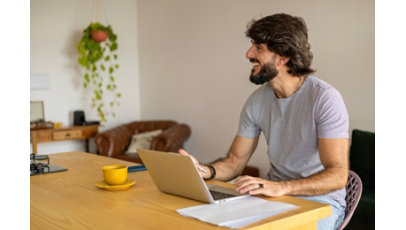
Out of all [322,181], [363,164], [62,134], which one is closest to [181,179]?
[322,181]

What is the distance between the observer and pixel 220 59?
5336 mm

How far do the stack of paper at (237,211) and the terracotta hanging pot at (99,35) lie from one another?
476 centimetres

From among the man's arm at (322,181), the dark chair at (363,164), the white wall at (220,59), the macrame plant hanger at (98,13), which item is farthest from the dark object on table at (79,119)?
the man's arm at (322,181)

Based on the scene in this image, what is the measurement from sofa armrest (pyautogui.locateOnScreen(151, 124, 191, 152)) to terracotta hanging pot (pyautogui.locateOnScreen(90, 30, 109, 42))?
4.98ft

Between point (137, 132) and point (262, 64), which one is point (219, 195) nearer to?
point (262, 64)

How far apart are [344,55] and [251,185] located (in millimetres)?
2820

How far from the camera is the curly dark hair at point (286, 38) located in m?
2.18

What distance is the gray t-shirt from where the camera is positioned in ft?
6.53

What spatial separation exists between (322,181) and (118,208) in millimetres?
824

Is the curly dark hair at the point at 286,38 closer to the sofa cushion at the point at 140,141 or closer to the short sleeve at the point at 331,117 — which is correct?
the short sleeve at the point at 331,117

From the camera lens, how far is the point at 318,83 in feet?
7.02

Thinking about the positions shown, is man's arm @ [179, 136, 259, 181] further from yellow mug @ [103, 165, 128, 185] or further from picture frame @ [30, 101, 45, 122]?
picture frame @ [30, 101, 45, 122]

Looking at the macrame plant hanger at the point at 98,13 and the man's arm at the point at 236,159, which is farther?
the macrame plant hanger at the point at 98,13
